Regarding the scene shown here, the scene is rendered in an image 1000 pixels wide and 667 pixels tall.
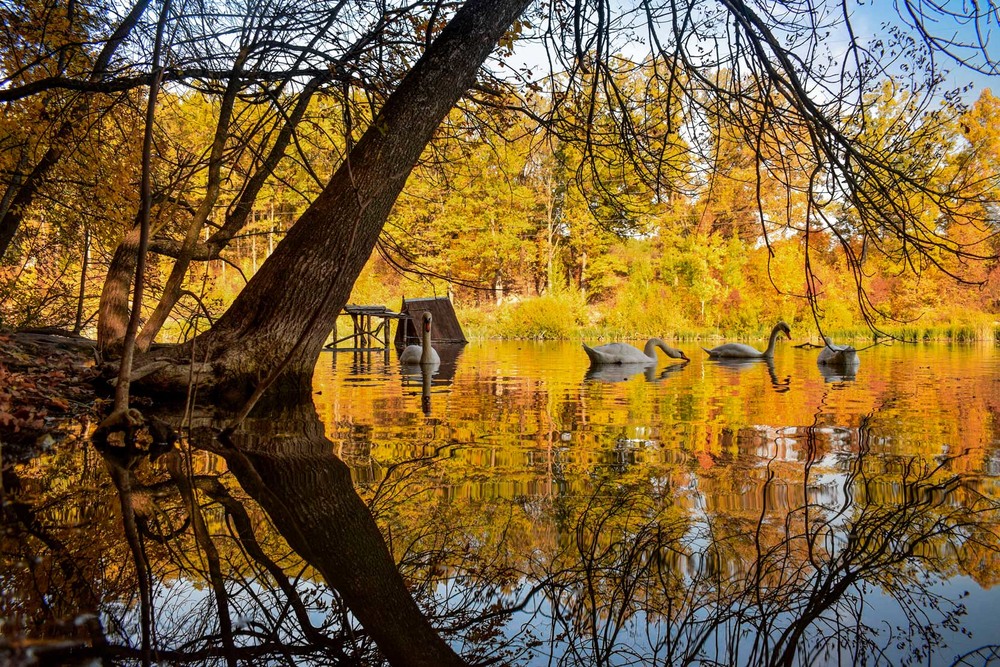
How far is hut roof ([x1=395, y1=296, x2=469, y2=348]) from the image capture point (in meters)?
21.8

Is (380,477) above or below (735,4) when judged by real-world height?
below

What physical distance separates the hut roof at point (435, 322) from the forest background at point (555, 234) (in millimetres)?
1734

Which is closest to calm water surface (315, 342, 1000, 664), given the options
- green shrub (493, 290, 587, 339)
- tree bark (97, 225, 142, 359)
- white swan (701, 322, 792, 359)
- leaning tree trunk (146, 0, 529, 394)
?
leaning tree trunk (146, 0, 529, 394)

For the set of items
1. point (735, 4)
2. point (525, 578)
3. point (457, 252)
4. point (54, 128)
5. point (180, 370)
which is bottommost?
point (525, 578)

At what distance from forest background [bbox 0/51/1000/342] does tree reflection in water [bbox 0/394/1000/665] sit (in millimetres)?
1881

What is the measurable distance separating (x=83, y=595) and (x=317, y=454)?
200 cm

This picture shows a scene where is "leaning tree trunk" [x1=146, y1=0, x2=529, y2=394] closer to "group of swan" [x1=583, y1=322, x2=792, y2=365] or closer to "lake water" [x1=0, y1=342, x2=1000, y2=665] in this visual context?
"lake water" [x1=0, y1=342, x2=1000, y2=665]

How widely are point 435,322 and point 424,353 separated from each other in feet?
34.7

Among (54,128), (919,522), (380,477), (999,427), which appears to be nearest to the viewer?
(919,522)

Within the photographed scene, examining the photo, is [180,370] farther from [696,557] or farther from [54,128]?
[696,557]

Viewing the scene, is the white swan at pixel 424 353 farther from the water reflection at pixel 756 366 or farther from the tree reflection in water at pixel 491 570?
the tree reflection in water at pixel 491 570

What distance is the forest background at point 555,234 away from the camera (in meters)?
6.25

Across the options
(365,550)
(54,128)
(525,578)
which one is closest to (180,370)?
(54,128)

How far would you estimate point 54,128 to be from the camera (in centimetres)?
653
